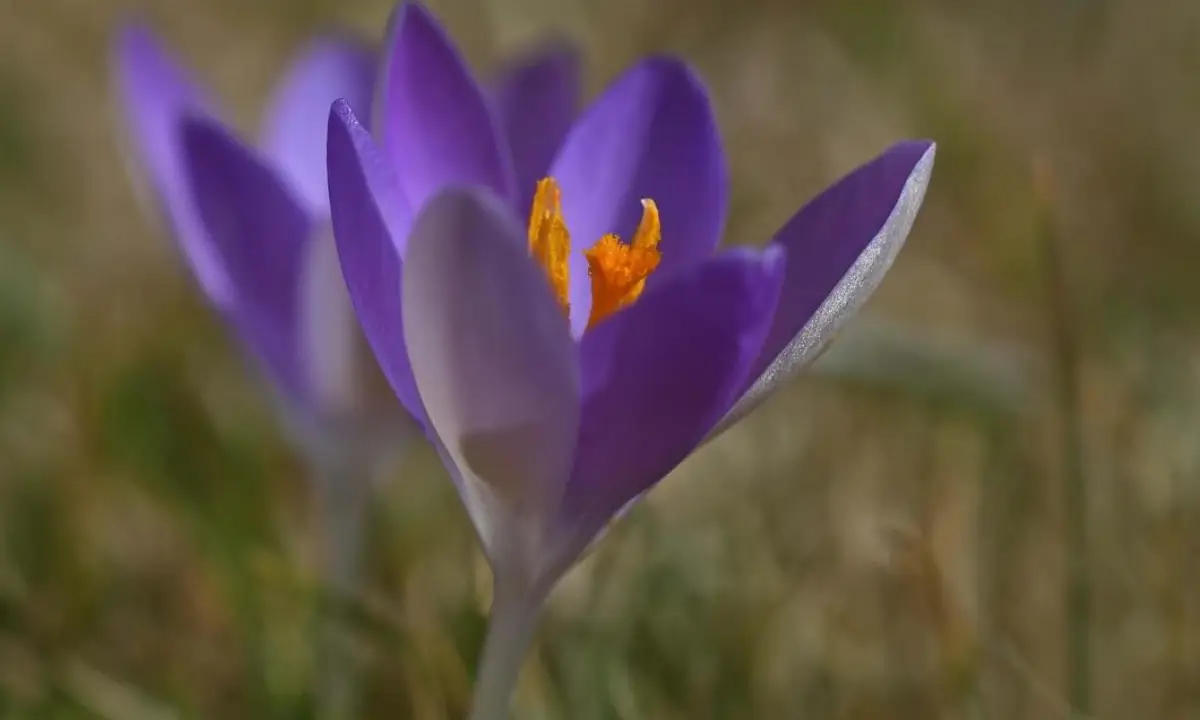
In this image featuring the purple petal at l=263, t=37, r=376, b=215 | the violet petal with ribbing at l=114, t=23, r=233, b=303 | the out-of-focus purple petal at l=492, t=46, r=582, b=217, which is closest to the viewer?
the violet petal with ribbing at l=114, t=23, r=233, b=303

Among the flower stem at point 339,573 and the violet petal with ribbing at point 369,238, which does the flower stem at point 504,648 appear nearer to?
the violet petal with ribbing at point 369,238

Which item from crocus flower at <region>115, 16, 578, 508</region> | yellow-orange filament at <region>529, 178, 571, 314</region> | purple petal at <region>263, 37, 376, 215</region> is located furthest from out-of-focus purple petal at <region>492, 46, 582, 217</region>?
yellow-orange filament at <region>529, 178, 571, 314</region>

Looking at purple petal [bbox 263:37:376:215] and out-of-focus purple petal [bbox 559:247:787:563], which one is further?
purple petal [bbox 263:37:376:215]

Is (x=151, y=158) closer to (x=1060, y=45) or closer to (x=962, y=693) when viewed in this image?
(x=962, y=693)

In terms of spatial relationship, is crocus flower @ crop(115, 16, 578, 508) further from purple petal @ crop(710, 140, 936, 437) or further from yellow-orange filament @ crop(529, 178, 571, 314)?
purple petal @ crop(710, 140, 936, 437)

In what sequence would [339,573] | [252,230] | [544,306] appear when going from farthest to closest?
[339,573] < [252,230] < [544,306]

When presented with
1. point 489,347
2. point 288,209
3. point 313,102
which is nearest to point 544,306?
point 489,347

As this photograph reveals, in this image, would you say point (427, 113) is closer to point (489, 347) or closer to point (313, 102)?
point (489, 347)

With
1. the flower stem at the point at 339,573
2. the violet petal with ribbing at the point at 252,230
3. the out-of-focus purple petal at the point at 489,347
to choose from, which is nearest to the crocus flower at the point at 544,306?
the out-of-focus purple petal at the point at 489,347
